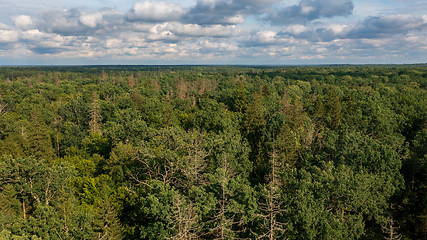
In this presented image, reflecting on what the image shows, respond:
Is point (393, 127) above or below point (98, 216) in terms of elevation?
above

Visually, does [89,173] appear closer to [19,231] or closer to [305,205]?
[19,231]

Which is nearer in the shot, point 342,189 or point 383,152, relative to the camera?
point 342,189

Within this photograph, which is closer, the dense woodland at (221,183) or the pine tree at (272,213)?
the pine tree at (272,213)

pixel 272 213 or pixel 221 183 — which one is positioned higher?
pixel 272 213

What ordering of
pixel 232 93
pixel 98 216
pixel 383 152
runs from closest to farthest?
pixel 98 216 < pixel 383 152 < pixel 232 93

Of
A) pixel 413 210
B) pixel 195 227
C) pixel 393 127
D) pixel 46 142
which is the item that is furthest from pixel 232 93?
pixel 195 227

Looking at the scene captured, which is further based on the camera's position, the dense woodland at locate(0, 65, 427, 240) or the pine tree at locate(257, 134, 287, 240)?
the dense woodland at locate(0, 65, 427, 240)

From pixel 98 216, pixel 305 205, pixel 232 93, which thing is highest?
pixel 232 93

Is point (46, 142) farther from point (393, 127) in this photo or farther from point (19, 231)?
point (393, 127)

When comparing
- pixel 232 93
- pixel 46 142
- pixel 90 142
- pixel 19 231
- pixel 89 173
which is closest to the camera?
pixel 19 231

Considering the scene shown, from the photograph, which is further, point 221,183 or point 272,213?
point 221,183

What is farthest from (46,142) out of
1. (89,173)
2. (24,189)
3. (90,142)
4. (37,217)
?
(37,217)
